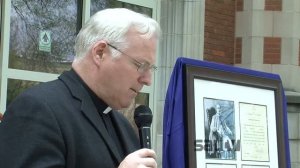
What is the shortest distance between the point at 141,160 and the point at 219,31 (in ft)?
22.1

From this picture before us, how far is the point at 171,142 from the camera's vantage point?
3580 mm

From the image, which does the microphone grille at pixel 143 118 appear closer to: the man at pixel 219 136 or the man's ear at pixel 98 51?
the man's ear at pixel 98 51

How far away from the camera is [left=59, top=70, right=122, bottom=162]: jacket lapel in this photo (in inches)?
114

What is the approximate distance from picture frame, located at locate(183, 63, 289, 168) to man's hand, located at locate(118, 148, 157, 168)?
0.87 meters

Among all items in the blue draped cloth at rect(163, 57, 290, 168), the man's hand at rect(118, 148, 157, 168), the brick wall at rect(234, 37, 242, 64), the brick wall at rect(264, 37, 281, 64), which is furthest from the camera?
the brick wall at rect(234, 37, 242, 64)

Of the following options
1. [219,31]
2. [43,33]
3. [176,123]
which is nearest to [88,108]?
[176,123]

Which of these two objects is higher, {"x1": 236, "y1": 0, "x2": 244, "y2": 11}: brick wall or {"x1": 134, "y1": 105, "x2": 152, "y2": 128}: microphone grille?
{"x1": 236, "y1": 0, "x2": 244, "y2": 11}: brick wall

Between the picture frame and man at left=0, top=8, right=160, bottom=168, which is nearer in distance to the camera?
man at left=0, top=8, right=160, bottom=168

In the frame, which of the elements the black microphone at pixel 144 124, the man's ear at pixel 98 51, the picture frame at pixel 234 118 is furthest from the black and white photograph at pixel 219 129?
the man's ear at pixel 98 51

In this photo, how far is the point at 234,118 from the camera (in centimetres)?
380

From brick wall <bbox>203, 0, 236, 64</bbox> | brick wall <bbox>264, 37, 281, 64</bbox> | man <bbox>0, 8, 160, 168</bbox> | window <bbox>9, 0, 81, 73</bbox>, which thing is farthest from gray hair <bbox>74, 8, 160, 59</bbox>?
brick wall <bbox>264, 37, 281, 64</bbox>

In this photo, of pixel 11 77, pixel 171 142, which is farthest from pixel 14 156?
pixel 11 77

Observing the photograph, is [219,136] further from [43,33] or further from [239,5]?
[239,5]

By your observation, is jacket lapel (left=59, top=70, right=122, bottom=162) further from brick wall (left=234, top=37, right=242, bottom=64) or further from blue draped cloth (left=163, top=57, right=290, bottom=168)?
brick wall (left=234, top=37, right=242, bottom=64)
